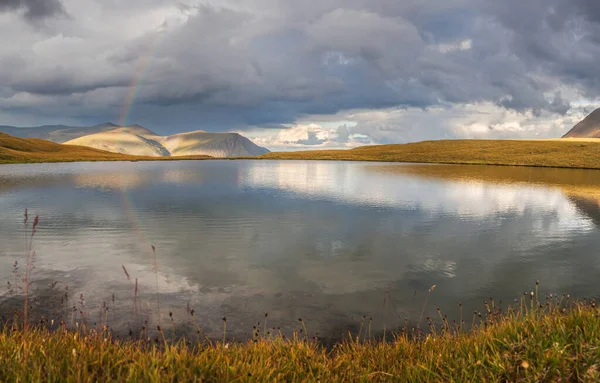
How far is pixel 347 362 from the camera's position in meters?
6.61

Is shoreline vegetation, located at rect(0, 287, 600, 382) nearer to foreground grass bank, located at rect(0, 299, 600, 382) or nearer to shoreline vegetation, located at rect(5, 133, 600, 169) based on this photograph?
foreground grass bank, located at rect(0, 299, 600, 382)

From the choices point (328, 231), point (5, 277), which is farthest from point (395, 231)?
point (5, 277)

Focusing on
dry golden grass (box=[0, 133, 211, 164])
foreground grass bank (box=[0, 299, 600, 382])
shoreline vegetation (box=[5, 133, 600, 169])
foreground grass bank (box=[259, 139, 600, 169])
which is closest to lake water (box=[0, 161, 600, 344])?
foreground grass bank (box=[0, 299, 600, 382])

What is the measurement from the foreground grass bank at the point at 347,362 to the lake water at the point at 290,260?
335 cm

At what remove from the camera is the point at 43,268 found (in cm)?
1441

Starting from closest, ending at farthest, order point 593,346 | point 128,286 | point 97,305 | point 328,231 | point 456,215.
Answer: point 593,346 → point 97,305 → point 128,286 → point 328,231 → point 456,215

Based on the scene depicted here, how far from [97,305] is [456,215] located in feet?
81.7

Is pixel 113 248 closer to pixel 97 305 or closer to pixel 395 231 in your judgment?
pixel 97 305

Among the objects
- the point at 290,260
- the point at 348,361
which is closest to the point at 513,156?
the point at 290,260

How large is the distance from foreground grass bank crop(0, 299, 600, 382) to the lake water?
3.35 metres

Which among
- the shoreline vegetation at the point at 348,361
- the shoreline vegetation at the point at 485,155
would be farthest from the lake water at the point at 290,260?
the shoreline vegetation at the point at 485,155

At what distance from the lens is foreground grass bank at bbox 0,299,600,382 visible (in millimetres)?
5079

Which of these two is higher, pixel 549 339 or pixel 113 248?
pixel 549 339

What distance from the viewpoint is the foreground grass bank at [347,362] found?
5079 millimetres
